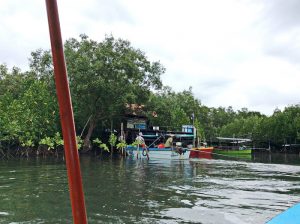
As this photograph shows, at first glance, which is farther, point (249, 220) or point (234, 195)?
point (234, 195)

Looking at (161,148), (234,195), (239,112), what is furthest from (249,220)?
(239,112)

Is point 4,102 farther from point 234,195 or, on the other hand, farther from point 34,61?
point 234,195

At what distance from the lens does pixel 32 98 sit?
36531 millimetres

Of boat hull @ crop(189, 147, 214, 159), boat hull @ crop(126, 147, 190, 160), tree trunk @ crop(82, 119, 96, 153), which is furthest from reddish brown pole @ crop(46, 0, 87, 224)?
tree trunk @ crop(82, 119, 96, 153)

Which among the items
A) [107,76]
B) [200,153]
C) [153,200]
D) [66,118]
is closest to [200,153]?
[200,153]

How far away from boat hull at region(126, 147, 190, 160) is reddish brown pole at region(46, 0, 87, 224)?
29.2 metres

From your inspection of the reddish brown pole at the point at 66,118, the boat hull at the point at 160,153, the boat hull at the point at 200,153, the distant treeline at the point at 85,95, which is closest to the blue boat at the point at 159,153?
the boat hull at the point at 160,153

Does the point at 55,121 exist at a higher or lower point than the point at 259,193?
higher

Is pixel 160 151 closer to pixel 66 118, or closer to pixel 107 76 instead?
pixel 107 76

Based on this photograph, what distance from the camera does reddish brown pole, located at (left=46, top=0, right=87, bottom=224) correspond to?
68.2 inches

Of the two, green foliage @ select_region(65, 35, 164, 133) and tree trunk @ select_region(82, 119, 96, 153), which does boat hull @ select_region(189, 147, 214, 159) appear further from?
tree trunk @ select_region(82, 119, 96, 153)

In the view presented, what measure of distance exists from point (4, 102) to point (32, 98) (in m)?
3.05

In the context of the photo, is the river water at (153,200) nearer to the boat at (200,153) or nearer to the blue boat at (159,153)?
the blue boat at (159,153)

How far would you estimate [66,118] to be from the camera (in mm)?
1770
